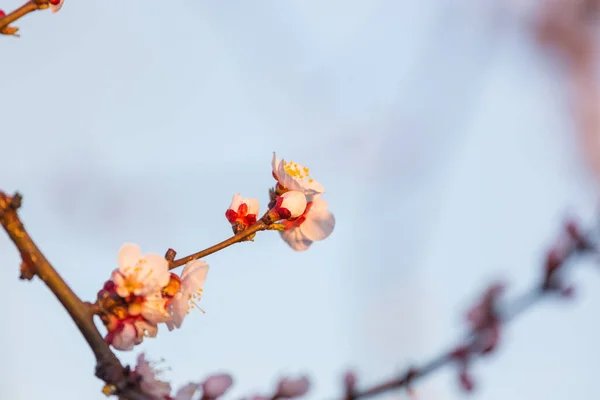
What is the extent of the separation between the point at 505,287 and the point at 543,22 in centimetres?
466

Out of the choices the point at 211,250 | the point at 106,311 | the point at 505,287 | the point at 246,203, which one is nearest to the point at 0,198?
the point at 106,311

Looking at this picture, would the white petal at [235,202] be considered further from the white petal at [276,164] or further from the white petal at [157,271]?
the white petal at [157,271]

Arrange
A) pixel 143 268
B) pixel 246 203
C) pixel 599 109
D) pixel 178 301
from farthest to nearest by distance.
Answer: pixel 599 109
pixel 246 203
pixel 178 301
pixel 143 268

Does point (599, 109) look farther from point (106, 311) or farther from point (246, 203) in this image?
point (106, 311)

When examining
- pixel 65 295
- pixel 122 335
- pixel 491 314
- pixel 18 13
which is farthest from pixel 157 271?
pixel 491 314

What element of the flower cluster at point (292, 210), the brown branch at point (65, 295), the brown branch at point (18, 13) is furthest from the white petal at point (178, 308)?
the brown branch at point (18, 13)

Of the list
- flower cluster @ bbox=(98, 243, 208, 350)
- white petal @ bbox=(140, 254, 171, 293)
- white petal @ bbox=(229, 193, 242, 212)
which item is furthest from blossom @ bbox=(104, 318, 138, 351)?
white petal @ bbox=(229, 193, 242, 212)

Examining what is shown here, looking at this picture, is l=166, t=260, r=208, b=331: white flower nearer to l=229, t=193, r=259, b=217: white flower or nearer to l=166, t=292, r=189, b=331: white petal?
l=166, t=292, r=189, b=331: white petal

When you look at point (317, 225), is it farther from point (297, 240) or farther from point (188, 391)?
point (188, 391)

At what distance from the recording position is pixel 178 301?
5.85ft

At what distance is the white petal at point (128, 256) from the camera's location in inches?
66.9

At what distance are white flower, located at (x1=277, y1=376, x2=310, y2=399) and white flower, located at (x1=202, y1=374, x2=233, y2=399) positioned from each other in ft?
0.51

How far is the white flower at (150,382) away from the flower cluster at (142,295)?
2.1 inches

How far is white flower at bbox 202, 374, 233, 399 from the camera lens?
154 centimetres
